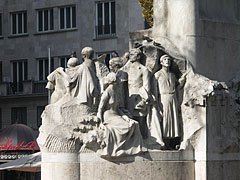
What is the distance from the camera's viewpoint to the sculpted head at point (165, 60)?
70.8 feet

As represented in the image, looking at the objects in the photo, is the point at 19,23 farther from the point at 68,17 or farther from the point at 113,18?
the point at 113,18

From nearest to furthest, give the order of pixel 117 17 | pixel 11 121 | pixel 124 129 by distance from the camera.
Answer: pixel 124 129 → pixel 117 17 → pixel 11 121

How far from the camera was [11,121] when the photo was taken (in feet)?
177

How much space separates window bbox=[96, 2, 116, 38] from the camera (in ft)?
167

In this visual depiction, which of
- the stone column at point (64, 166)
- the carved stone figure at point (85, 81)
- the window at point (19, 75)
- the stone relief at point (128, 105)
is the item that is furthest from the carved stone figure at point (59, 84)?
the window at point (19, 75)

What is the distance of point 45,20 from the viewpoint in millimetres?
53906

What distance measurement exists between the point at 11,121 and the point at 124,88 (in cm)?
3317

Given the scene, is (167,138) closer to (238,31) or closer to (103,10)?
(238,31)

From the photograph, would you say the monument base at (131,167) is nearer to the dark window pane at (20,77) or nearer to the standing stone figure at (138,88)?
the standing stone figure at (138,88)

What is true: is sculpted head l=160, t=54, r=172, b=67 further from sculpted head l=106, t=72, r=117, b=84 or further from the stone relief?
sculpted head l=106, t=72, r=117, b=84

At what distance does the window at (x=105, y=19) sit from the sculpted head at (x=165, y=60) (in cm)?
2915

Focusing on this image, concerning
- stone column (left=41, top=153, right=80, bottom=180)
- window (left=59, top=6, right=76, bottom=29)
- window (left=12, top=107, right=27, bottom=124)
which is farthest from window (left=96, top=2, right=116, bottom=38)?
stone column (left=41, top=153, right=80, bottom=180)

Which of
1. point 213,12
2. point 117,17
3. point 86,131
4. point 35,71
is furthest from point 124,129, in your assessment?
point 35,71

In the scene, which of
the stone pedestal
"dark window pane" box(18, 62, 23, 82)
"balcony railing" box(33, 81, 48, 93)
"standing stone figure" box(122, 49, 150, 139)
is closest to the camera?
the stone pedestal
